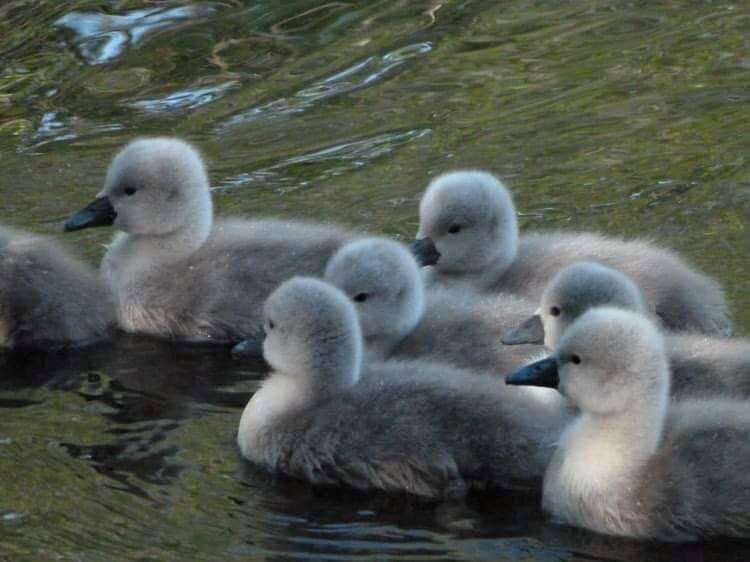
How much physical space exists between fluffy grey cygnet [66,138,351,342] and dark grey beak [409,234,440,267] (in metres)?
0.25

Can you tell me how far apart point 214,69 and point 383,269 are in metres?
3.70

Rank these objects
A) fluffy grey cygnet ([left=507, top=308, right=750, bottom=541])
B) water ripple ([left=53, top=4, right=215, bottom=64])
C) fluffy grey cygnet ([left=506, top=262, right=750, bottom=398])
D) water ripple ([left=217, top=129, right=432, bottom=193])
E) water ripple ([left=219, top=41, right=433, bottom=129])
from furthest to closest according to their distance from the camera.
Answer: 1. water ripple ([left=53, top=4, right=215, bottom=64])
2. water ripple ([left=219, top=41, right=433, bottom=129])
3. water ripple ([left=217, top=129, right=432, bottom=193])
4. fluffy grey cygnet ([left=506, top=262, right=750, bottom=398])
5. fluffy grey cygnet ([left=507, top=308, right=750, bottom=541])

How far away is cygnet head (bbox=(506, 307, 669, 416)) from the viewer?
4.95 m

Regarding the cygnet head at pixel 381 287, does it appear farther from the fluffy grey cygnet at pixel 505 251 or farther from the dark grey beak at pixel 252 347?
the fluffy grey cygnet at pixel 505 251

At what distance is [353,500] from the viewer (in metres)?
5.27

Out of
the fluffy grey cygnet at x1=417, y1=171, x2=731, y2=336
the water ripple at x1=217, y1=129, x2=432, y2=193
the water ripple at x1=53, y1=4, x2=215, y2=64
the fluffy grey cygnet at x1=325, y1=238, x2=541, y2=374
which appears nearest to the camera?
the fluffy grey cygnet at x1=325, y1=238, x2=541, y2=374

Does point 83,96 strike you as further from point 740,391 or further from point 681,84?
point 740,391

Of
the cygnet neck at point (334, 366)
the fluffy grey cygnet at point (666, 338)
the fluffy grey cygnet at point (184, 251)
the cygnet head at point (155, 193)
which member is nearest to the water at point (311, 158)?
the fluffy grey cygnet at point (184, 251)

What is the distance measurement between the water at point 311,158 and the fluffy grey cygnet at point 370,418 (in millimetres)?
76

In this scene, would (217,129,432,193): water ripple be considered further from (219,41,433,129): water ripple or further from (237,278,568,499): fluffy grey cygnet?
(237,278,568,499): fluffy grey cygnet

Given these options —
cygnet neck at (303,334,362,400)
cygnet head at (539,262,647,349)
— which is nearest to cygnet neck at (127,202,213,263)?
cygnet neck at (303,334,362,400)

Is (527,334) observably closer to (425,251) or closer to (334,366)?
(334,366)

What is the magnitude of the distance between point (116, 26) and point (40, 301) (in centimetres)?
351

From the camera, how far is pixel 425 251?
6574mm
